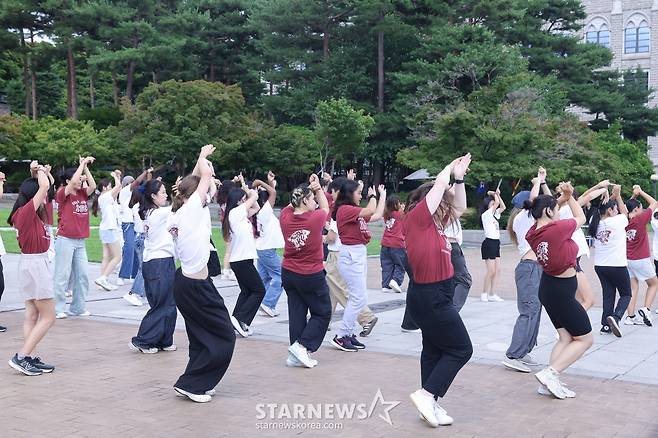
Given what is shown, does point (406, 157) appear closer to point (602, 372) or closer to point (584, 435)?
point (602, 372)

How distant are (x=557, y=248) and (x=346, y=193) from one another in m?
2.71

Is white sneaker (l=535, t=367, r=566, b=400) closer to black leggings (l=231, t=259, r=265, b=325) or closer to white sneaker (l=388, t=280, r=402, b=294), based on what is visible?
black leggings (l=231, t=259, r=265, b=325)

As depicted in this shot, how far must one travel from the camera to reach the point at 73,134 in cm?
3959

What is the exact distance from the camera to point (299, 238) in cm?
762

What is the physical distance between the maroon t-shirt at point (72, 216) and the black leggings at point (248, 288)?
2.41 m

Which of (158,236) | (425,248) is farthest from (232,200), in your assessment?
(425,248)

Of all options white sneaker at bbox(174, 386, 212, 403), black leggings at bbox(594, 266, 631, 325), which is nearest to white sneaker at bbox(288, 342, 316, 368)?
white sneaker at bbox(174, 386, 212, 403)

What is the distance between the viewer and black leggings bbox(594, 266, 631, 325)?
9.62 metres

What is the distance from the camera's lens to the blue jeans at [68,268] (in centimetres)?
1016

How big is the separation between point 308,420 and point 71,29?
40434 mm

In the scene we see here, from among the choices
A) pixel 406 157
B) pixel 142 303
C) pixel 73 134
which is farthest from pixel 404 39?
pixel 142 303

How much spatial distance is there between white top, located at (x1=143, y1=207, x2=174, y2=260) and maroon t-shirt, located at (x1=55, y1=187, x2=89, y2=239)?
208 centimetres

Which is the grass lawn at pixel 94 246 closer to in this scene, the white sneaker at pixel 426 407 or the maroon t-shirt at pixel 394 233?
the maroon t-shirt at pixel 394 233

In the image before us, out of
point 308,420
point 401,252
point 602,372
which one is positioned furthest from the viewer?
→ point 401,252
